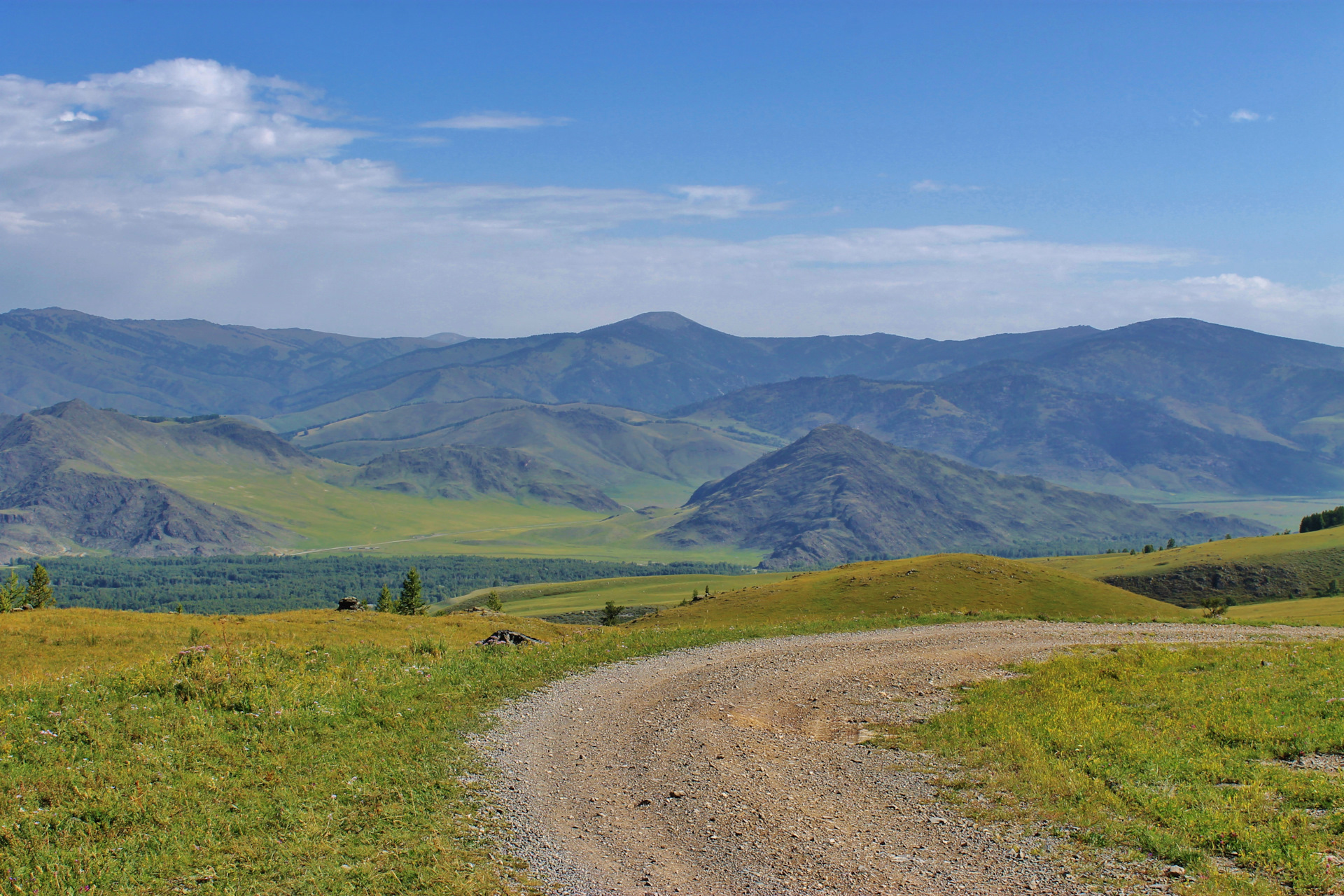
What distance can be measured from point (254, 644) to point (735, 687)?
16229mm

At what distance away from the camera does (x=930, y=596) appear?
5409 cm

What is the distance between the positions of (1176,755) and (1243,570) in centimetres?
11299

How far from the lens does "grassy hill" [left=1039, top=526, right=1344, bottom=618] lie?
342 feet

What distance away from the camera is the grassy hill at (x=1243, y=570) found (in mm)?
104312

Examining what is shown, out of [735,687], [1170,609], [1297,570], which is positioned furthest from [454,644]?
[1297,570]

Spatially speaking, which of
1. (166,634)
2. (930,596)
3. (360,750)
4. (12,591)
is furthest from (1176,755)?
(12,591)

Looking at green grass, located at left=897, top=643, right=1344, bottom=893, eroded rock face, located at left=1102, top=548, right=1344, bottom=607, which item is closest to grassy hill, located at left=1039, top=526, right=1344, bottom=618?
eroded rock face, located at left=1102, top=548, right=1344, bottom=607

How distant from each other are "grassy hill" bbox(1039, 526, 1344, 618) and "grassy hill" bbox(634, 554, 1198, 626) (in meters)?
56.5

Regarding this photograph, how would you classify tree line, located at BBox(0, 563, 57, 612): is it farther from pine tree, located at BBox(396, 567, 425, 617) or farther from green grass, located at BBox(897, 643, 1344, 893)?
green grass, located at BBox(897, 643, 1344, 893)

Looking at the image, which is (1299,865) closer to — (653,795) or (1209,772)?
(1209,772)

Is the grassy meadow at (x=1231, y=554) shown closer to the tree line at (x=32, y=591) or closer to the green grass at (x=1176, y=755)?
the green grass at (x=1176, y=755)

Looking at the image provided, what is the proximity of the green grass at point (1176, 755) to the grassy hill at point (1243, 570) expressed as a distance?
95341 millimetres

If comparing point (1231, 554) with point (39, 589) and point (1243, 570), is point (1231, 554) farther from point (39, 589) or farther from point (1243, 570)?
point (39, 589)

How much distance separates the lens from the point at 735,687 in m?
24.3
